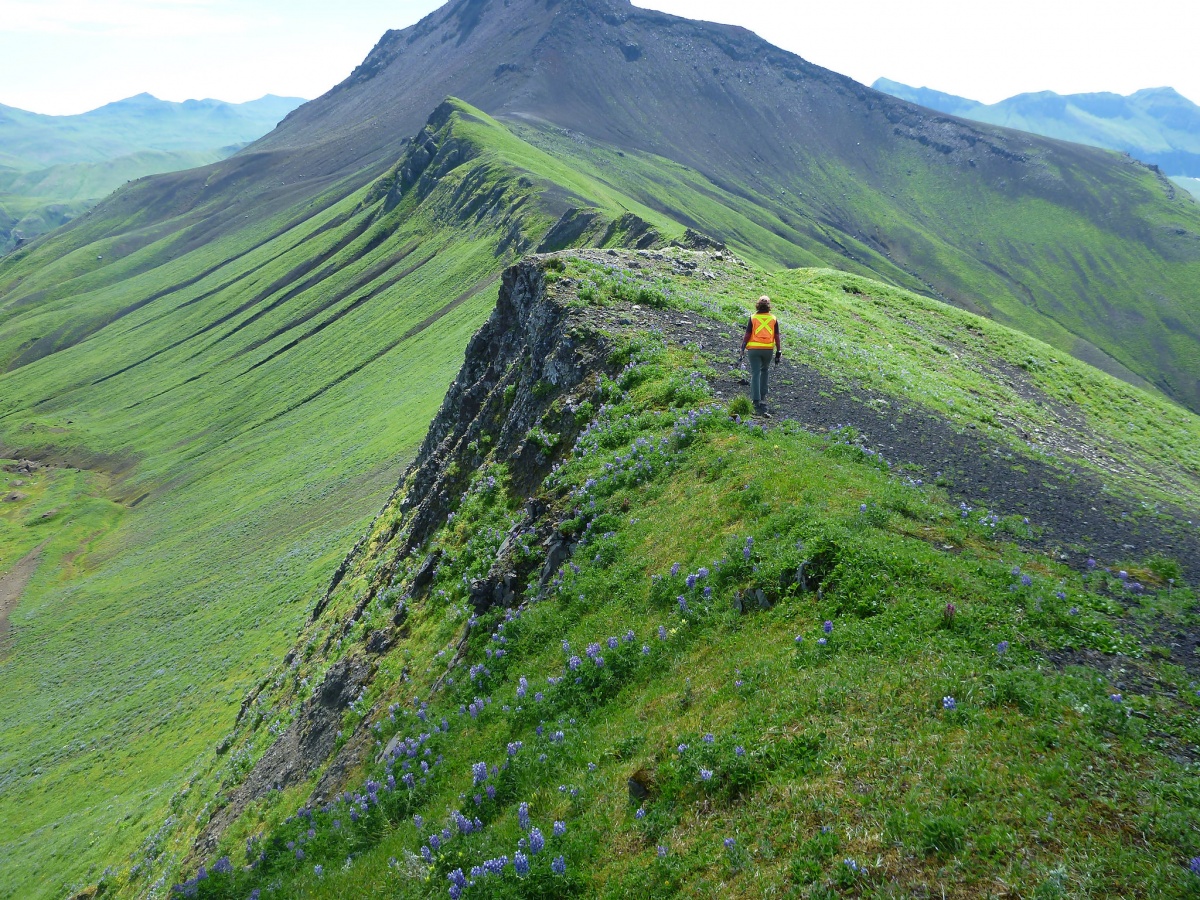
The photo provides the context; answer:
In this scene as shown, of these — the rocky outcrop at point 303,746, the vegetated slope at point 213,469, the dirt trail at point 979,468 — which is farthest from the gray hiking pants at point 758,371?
the vegetated slope at point 213,469

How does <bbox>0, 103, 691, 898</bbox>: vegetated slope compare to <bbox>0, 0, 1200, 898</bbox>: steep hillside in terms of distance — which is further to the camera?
<bbox>0, 103, 691, 898</bbox>: vegetated slope

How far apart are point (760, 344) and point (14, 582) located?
399ft

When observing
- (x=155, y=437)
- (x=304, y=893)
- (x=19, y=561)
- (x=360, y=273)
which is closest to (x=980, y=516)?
(x=304, y=893)

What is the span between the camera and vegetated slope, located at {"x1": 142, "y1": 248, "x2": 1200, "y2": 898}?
25.2ft

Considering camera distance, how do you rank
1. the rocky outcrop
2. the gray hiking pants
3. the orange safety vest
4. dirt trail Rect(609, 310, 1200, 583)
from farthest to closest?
the rocky outcrop, the gray hiking pants, the orange safety vest, dirt trail Rect(609, 310, 1200, 583)

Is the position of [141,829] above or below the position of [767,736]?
below

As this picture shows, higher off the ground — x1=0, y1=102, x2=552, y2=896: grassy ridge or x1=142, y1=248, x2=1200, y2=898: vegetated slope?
x1=142, y1=248, x2=1200, y2=898: vegetated slope

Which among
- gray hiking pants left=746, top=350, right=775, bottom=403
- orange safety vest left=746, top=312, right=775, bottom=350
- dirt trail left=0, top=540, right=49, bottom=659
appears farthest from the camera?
dirt trail left=0, top=540, right=49, bottom=659

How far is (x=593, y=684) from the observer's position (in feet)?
41.5

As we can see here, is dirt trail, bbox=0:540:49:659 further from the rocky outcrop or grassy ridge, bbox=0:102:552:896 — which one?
the rocky outcrop

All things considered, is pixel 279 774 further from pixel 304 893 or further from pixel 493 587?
pixel 304 893

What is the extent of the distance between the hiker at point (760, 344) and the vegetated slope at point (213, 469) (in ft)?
117

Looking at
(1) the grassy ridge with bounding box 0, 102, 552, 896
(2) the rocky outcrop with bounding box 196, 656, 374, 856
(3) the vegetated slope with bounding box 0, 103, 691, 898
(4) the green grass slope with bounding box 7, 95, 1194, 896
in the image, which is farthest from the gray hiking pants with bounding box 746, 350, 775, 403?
(1) the grassy ridge with bounding box 0, 102, 552, 896

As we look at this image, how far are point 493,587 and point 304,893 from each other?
826cm
